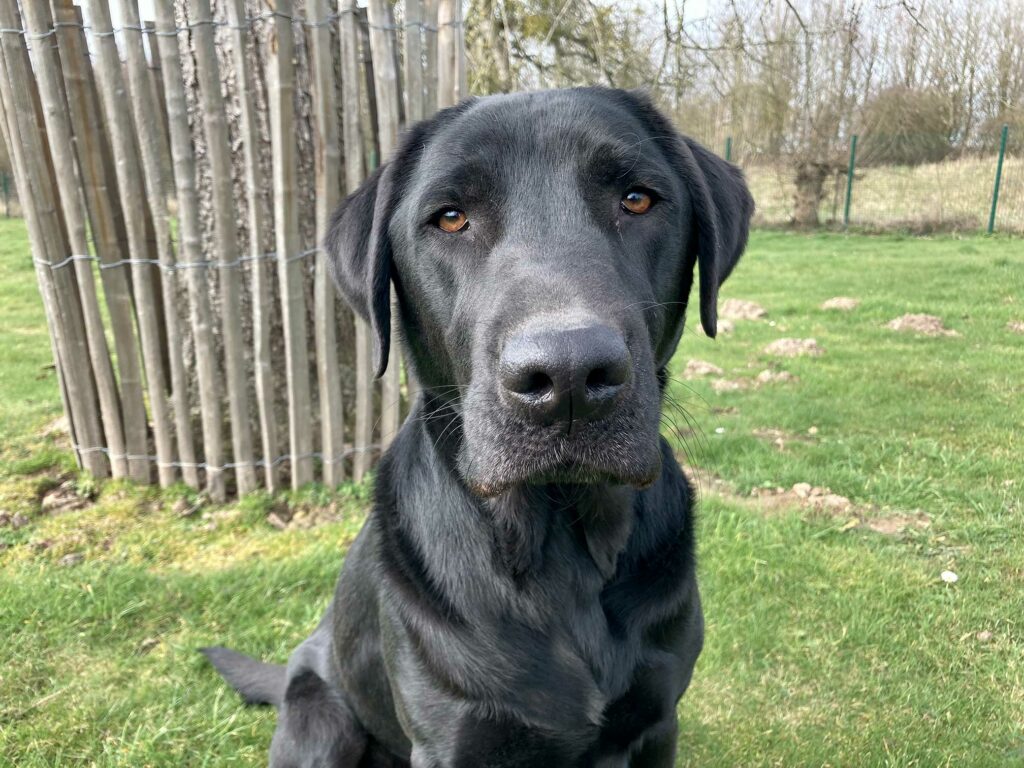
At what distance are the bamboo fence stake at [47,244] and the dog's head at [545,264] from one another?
8.29ft

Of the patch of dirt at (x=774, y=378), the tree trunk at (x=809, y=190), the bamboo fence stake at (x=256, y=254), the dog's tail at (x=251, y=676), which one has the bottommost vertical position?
the tree trunk at (x=809, y=190)

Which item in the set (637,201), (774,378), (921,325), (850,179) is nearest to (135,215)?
(637,201)

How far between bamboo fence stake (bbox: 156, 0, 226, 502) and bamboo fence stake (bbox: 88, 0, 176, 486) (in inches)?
7.9

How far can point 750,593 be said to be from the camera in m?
3.26

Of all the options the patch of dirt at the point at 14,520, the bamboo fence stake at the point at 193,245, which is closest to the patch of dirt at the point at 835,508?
the bamboo fence stake at the point at 193,245

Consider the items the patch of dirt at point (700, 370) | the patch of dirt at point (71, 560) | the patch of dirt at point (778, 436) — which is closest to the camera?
the patch of dirt at point (71, 560)

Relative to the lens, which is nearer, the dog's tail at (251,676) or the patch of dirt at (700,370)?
the dog's tail at (251,676)

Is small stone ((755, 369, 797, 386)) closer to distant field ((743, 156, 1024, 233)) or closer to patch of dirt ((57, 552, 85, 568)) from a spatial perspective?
patch of dirt ((57, 552, 85, 568))

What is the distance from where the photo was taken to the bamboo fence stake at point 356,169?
11.8 ft

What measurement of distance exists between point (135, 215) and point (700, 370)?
14.0 feet

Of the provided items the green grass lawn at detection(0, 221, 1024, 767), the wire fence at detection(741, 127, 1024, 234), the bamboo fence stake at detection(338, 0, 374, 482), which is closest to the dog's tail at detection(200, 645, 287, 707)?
the green grass lawn at detection(0, 221, 1024, 767)

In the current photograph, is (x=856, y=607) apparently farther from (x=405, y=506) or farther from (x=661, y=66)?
(x=661, y=66)

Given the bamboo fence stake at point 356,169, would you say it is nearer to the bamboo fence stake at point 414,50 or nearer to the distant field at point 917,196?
the bamboo fence stake at point 414,50

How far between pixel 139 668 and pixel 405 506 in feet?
5.23
